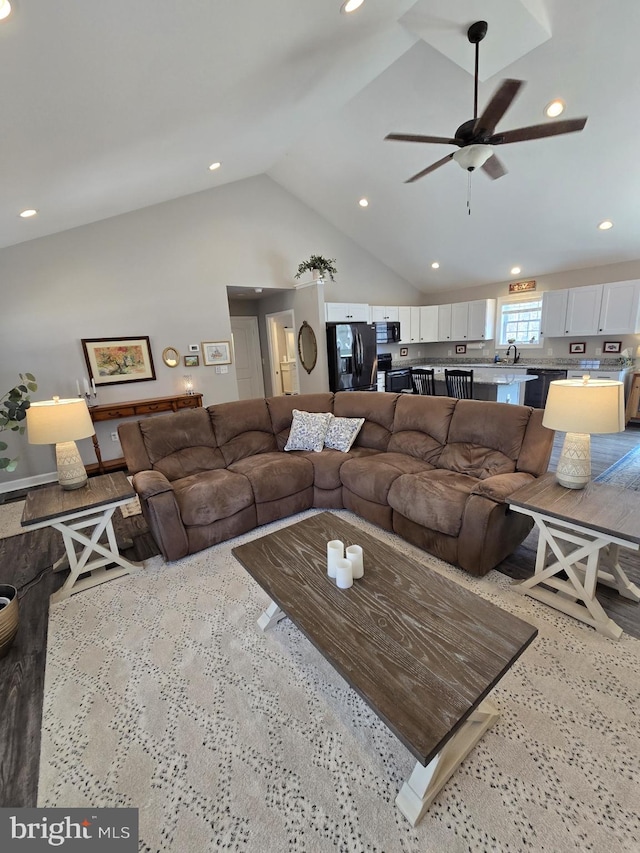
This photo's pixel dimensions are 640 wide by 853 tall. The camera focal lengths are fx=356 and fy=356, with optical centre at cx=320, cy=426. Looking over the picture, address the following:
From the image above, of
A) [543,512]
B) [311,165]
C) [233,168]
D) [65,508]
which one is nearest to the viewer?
[543,512]

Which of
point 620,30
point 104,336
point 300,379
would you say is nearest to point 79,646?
point 104,336

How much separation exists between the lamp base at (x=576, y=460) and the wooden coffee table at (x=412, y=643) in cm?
108

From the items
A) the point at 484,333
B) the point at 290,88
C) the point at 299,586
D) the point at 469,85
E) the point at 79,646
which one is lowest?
the point at 79,646

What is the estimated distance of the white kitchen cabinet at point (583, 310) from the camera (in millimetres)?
5434

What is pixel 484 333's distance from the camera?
267 inches

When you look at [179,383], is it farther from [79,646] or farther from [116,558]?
[79,646]

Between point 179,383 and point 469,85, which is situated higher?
point 469,85

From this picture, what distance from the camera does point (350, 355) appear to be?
5.70 m

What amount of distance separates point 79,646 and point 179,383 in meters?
3.73

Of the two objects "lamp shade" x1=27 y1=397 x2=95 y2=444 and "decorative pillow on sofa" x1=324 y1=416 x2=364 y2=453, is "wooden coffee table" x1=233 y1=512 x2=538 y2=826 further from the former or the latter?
"decorative pillow on sofa" x1=324 y1=416 x2=364 y2=453

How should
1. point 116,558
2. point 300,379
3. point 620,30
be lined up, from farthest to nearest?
point 300,379
point 620,30
point 116,558

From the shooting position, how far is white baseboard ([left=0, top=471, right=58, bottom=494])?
4.10m

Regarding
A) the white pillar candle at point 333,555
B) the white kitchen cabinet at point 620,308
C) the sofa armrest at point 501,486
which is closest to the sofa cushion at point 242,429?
the white pillar candle at point 333,555

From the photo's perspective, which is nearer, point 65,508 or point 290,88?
point 65,508
